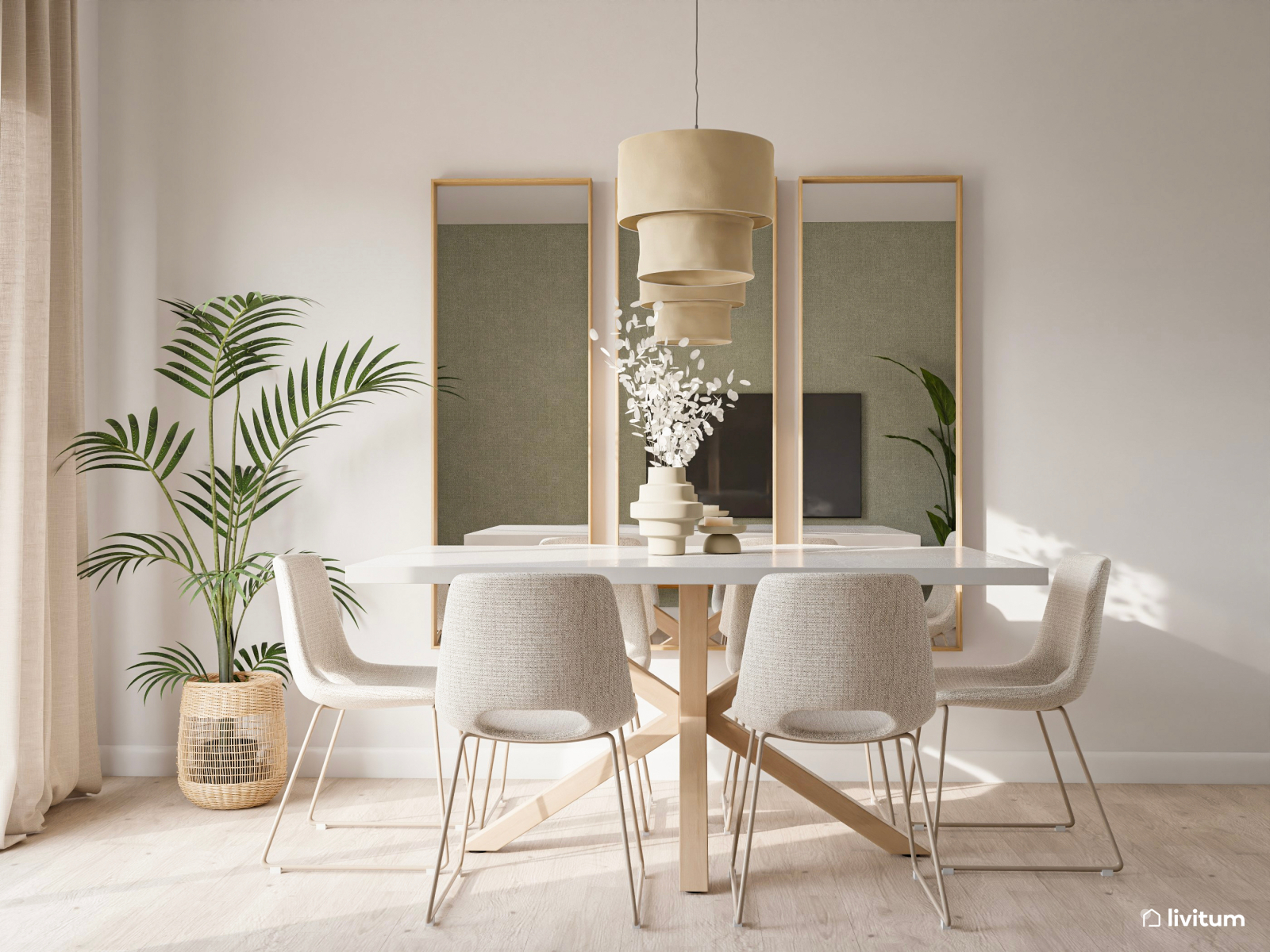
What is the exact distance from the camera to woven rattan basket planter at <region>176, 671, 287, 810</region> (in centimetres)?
322

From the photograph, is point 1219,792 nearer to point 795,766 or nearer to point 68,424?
point 795,766

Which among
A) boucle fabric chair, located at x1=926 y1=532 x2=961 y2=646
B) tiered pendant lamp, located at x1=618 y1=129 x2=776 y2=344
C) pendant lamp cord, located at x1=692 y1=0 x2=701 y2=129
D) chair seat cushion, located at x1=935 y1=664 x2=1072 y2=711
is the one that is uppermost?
pendant lamp cord, located at x1=692 y1=0 x2=701 y2=129

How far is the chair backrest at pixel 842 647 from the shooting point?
7.17 ft

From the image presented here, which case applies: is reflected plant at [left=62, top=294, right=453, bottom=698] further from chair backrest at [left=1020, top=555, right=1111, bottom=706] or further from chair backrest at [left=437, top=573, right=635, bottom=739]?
chair backrest at [left=1020, top=555, right=1111, bottom=706]

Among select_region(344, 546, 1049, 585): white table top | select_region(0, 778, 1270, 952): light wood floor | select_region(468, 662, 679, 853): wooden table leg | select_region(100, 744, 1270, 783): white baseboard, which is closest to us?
select_region(0, 778, 1270, 952): light wood floor

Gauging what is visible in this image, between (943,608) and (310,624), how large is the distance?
7.24 ft

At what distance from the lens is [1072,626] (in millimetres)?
2857

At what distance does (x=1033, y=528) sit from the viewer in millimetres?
3600

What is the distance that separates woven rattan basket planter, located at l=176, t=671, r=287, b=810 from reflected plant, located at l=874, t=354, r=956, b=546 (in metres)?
2.44

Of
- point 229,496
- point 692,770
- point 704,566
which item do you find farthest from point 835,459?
point 229,496

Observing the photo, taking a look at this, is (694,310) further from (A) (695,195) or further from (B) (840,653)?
(B) (840,653)

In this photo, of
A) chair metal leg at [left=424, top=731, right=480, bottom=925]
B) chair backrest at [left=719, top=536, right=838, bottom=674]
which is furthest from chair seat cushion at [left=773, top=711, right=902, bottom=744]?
chair metal leg at [left=424, top=731, right=480, bottom=925]

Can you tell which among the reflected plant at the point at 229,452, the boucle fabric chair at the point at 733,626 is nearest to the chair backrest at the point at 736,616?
the boucle fabric chair at the point at 733,626

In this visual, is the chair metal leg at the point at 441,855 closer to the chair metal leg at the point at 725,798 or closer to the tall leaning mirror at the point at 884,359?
the chair metal leg at the point at 725,798
